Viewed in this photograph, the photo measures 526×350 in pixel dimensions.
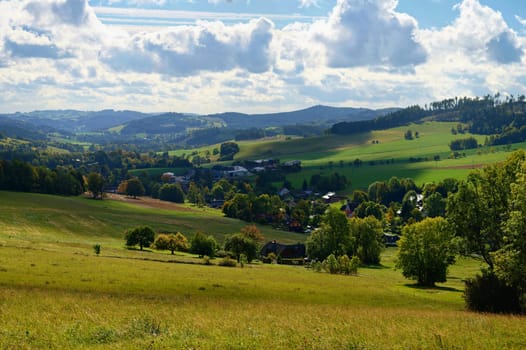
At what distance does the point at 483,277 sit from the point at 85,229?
8008cm

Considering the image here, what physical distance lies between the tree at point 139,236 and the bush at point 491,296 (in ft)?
196

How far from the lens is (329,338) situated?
57.7 feet

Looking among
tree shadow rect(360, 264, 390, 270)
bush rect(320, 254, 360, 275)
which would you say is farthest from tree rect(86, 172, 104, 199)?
bush rect(320, 254, 360, 275)

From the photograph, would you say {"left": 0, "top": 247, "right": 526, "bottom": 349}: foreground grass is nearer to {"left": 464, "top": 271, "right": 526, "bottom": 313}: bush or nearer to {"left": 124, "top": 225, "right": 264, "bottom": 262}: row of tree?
{"left": 464, "top": 271, "right": 526, "bottom": 313}: bush

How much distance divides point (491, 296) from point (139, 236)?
2435 inches

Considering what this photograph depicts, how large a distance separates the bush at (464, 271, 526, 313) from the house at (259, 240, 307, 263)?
233ft

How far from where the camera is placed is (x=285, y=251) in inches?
4245

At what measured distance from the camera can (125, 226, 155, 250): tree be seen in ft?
275

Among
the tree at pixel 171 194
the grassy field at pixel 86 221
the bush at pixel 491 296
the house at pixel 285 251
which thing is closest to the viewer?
the bush at pixel 491 296

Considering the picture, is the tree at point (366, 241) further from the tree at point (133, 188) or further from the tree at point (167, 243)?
the tree at point (133, 188)

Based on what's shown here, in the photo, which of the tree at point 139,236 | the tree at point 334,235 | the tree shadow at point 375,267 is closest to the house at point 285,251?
the tree at point 334,235

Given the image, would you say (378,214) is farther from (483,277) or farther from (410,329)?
(410,329)

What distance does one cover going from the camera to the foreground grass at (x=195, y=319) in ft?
55.9

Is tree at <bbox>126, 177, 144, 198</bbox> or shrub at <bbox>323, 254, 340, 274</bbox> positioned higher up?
tree at <bbox>126, 177, 144, 198</bbox>
